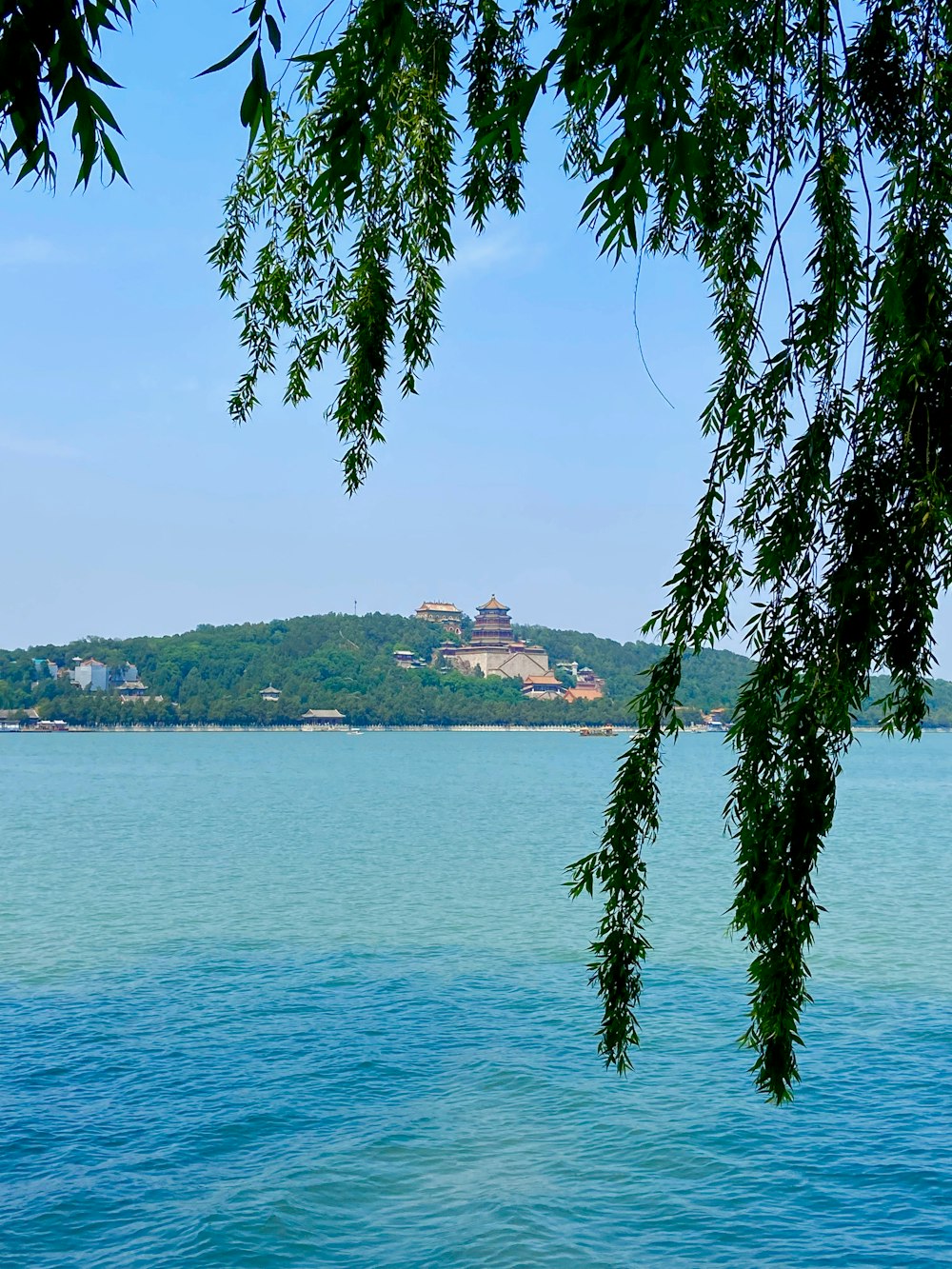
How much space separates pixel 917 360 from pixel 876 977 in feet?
42.4

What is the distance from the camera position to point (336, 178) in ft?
7.45

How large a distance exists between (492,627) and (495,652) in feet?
11.2

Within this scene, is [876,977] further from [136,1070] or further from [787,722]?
[787,722]

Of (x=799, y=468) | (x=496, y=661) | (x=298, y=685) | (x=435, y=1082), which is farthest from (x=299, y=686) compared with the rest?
(x=799, y=468)

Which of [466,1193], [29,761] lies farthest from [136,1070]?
[29,761]

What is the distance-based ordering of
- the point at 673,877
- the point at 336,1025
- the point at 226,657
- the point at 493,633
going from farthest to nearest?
1. the point at 493,633
2. the point at 226,657
3. the point at 673,877
4. the point at 336,1025

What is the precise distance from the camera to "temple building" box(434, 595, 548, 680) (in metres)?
130

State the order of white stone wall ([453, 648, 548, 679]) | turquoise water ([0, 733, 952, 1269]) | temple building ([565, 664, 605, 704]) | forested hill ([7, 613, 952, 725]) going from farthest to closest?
white stone wall ([453, 648, 548, 679])
temple building ([565, 664, 605, 704])
forested hill ([7, 613, 952, 725])
turquoise water ([0, 733, 952, 1269])

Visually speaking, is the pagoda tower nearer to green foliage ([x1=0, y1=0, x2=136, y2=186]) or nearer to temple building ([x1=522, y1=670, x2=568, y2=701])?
temple building ([x1=522, y1=670, x2=568, y2=701])

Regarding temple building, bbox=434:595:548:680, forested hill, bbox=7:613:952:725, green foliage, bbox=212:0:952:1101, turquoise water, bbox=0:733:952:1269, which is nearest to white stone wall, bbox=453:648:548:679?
temple building, bbox=434:595:548:680

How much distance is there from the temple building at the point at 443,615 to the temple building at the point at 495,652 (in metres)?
3.93

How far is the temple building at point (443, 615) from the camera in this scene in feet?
447

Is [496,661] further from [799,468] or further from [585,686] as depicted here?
[799,468]

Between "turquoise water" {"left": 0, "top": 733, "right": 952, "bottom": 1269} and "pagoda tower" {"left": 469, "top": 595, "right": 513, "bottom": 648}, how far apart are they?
107137 millimetres
